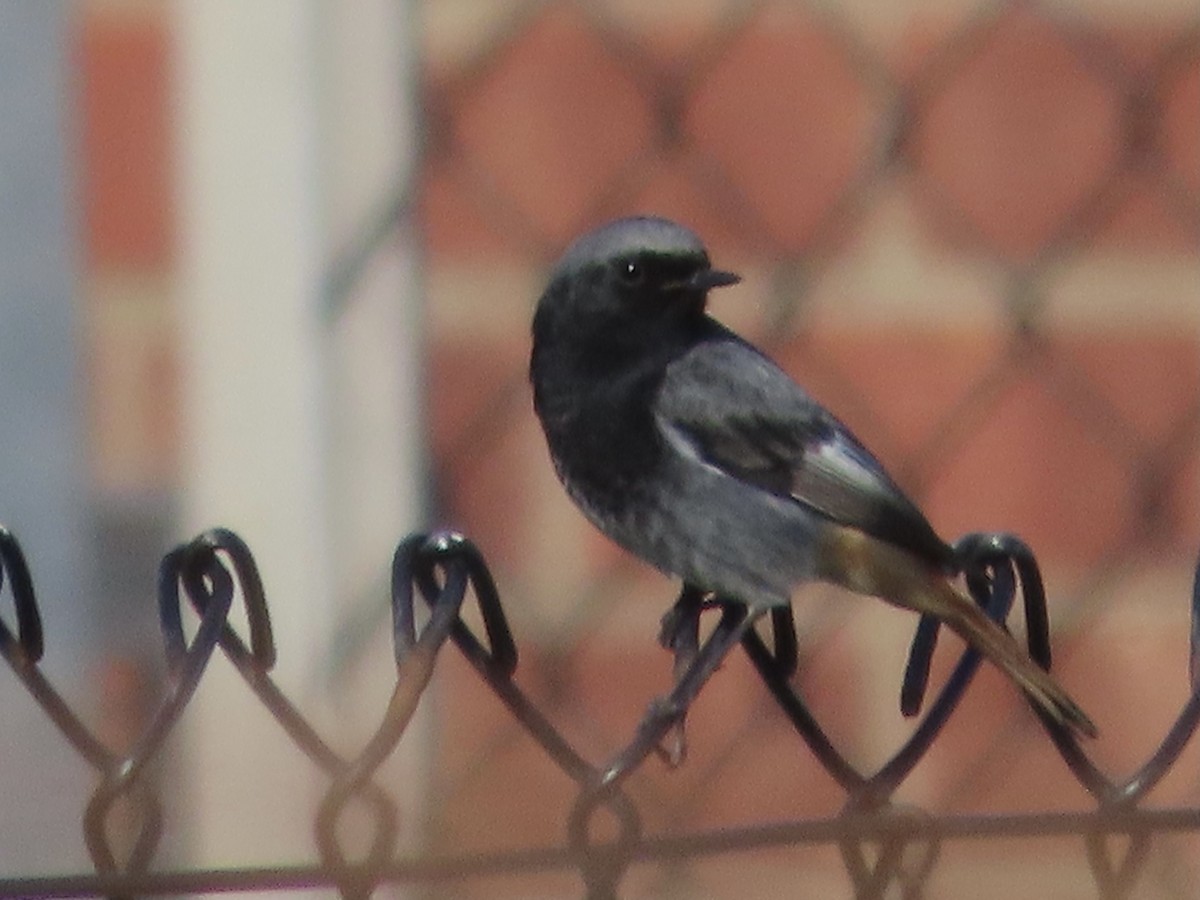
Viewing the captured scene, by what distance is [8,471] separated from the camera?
166 cm

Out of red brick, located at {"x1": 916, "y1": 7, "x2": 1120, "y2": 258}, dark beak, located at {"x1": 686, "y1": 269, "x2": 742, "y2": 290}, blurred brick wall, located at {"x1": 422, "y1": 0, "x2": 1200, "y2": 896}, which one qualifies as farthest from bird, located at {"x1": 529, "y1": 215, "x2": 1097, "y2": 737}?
red brick, located at {"x1": 916, "y1": 7, "x2": 1120, "y2": 258}

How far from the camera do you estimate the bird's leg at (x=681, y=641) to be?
3.58 feet

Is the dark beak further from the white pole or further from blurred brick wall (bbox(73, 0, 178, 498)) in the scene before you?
blurred brick wall (bbox(73, 0, 178, 498))

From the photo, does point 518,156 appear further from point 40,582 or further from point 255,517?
point 40,582

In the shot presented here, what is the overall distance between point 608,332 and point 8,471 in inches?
19.3

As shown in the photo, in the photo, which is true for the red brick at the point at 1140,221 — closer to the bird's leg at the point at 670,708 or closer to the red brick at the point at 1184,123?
the red brick at the point at 1184,123

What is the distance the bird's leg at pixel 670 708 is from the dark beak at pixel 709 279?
0.25 m

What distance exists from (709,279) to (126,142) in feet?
1.54

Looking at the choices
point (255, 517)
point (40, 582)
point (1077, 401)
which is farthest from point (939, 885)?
point (40, 582)

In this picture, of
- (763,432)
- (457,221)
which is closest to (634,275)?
(763,432)

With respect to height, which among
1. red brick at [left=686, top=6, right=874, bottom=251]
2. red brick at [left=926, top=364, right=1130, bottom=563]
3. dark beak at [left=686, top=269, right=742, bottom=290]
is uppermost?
red brick at [left=686, top=6, right=874, bottom=251]

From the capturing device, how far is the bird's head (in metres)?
1.34

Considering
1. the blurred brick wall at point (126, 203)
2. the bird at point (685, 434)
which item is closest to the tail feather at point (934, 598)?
the bird at point (685, 434)

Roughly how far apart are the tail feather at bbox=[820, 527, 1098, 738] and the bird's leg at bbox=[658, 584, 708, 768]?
0.09 meters
